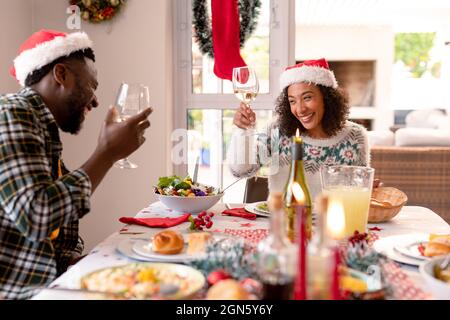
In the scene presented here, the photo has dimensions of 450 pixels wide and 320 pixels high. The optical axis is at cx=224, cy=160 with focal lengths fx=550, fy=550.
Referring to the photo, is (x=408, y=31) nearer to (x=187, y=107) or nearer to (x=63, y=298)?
(x=187, y=107)

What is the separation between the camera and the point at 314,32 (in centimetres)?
973

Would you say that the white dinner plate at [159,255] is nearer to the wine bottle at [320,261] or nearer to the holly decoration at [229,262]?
the holly decoration at [229,262]

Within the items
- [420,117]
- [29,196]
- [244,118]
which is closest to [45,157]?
[29,196]

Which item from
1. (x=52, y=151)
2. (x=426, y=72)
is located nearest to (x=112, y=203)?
(x=52, y=151)

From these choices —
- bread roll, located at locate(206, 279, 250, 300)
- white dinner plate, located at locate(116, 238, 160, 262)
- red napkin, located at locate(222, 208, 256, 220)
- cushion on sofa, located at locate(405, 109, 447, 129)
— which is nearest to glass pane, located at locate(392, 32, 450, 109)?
cushion on sofa, located at locate(405, 109, 447, 129)

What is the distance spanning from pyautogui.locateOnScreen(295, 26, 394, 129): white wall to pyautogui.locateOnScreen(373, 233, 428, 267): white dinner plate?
862 centimetres

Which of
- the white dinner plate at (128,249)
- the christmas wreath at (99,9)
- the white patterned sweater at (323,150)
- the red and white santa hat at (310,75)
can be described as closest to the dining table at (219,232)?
the white dinner plate at (128,249)

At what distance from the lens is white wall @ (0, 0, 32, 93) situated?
117 inches

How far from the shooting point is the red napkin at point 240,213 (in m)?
1.76

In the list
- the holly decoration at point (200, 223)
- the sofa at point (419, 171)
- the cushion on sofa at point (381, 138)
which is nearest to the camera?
the holly decoration at point (200, 223)

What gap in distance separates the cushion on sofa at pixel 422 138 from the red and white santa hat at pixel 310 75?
2.23 metres

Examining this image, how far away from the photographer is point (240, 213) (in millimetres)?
1795

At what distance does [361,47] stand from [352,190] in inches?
347

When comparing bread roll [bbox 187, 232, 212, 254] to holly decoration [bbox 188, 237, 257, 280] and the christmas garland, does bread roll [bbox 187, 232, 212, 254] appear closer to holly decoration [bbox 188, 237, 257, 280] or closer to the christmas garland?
holly decoration [bbox 188, 237, 257, 280]
